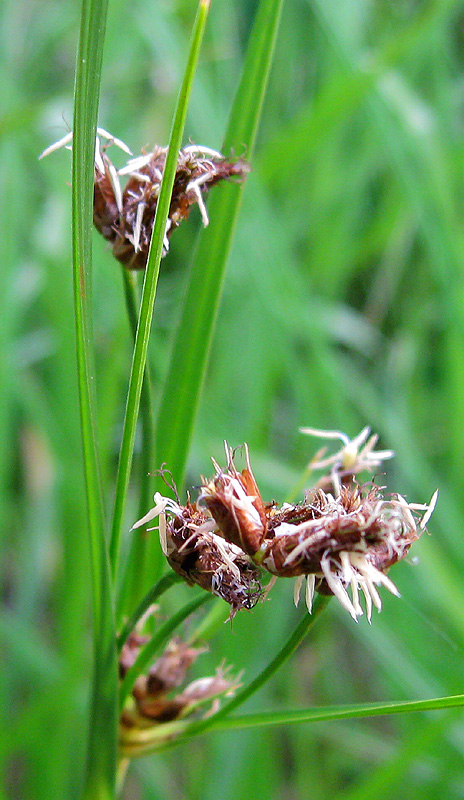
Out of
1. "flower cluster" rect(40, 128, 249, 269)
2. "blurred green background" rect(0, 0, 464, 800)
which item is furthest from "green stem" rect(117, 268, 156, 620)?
"blurred green background" rect(0, 0, 464, 800)

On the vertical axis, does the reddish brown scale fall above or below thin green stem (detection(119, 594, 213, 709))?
above

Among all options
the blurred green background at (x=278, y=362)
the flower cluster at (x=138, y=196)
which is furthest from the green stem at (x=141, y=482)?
the blurred green background at (x=278, y=362)

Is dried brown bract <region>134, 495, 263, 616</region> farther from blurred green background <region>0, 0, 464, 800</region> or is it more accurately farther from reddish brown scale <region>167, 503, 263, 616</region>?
blurred green background <region>0, 0, 464, 800</region>

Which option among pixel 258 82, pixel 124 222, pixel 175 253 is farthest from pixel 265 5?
pixel 175 253

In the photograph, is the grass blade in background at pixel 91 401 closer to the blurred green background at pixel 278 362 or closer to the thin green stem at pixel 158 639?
the thin green stem at pixel 158 639

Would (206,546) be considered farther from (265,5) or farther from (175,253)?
(175,253)

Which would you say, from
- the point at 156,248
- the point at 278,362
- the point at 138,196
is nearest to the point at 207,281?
the point at 138,196
